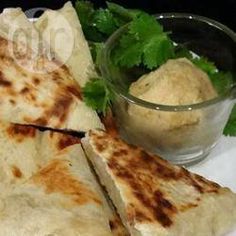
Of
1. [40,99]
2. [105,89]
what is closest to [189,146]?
[105,89]

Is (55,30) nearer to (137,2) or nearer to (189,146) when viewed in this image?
(189,146)

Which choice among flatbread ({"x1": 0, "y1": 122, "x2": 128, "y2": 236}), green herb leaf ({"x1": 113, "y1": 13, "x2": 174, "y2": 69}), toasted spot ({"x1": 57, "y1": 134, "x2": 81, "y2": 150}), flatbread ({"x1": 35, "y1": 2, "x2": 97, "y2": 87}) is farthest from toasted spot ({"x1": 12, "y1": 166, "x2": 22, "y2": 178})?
green herb leaf ({"x1": 113, "y1": 13, "x2": 174, "y2": 69})

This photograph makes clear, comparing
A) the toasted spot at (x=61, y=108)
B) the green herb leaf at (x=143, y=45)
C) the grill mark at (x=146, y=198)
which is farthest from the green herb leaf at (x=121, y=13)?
the grill mark at (x=146, y=198)

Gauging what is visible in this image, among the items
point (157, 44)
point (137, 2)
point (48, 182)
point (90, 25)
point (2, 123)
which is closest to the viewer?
point (48, 182)

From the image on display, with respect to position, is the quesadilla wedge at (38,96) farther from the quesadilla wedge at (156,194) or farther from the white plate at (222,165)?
the white plate at (222,165)

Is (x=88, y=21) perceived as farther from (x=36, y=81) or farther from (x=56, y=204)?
(x=56, y=204)
